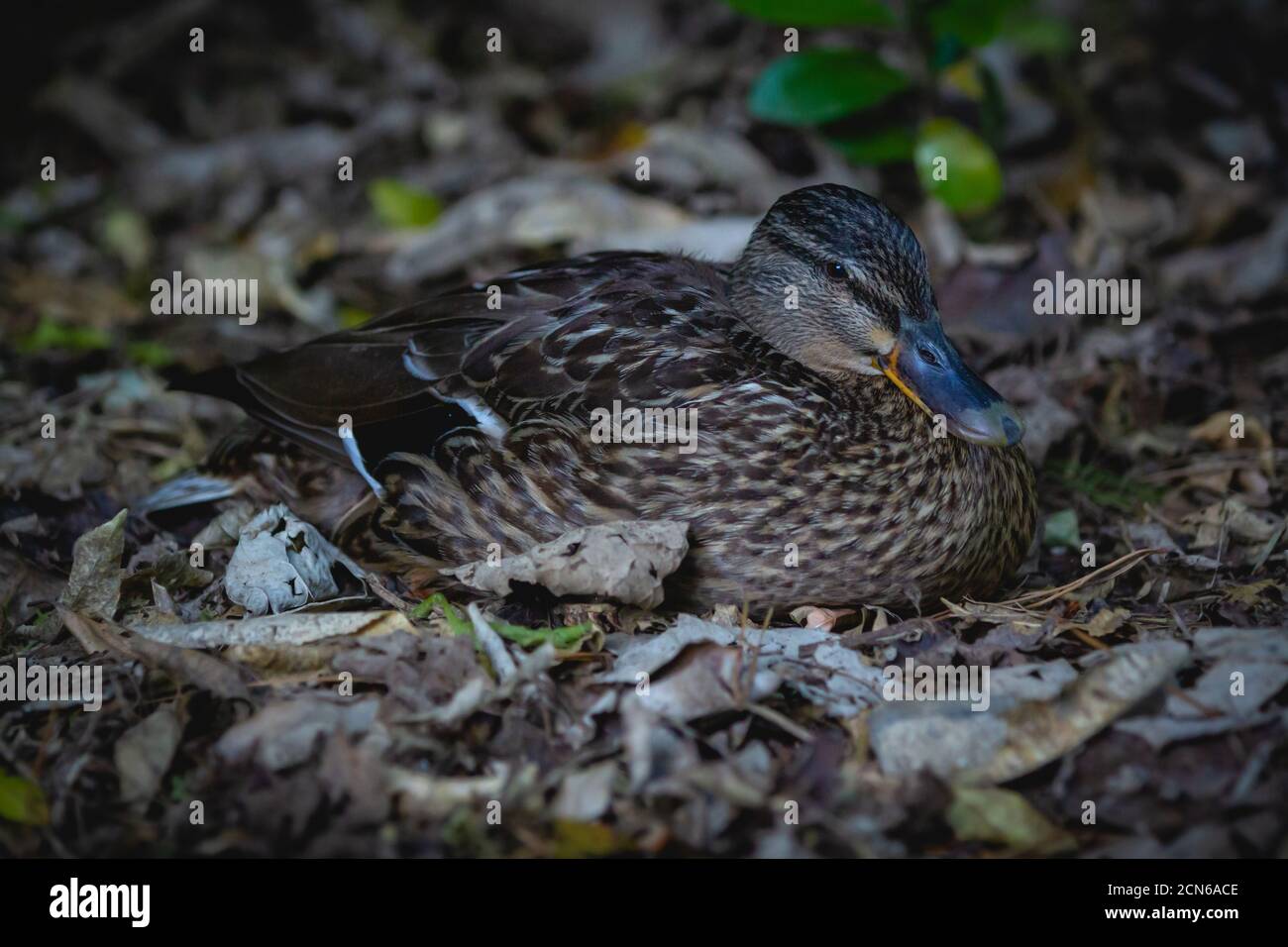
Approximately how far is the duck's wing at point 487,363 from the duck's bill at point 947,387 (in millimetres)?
632

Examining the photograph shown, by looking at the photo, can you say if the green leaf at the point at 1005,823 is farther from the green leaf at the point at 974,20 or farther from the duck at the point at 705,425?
the green leaf at the point at 974,20

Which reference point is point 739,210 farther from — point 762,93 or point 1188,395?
point 1188,395

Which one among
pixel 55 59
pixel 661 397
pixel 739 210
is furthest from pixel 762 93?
pixel 55 59

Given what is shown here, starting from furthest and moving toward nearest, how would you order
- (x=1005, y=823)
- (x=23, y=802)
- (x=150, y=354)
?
(x=150, y=354) → (x=23, y=802) → (x=1005, y=823)

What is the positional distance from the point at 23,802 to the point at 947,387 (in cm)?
284

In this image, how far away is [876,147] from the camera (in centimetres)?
634

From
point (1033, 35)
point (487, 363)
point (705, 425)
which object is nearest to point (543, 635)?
point (705, 425)

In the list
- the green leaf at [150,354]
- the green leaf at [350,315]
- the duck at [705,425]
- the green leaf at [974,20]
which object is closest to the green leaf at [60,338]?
the green leaf at [150,354]

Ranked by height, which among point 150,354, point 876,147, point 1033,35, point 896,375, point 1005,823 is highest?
point 1033,35

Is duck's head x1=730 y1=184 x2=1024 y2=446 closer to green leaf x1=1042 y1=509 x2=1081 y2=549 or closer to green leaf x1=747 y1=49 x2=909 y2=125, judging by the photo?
green leaf x1=1042 y1=509 x2=1081 y2=549

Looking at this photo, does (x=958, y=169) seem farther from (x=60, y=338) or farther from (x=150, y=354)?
(x=60, y=338)

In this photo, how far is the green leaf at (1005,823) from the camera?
10.1ft

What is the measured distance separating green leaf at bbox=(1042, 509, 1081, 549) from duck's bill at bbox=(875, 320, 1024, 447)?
919 millimetres

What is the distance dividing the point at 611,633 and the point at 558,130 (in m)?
4.62
